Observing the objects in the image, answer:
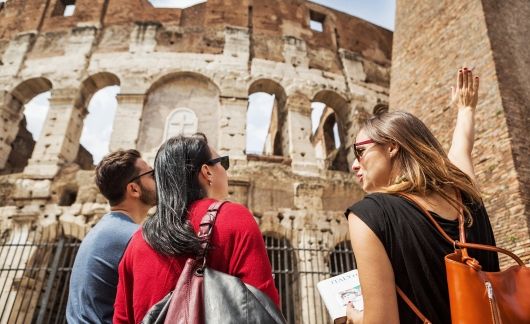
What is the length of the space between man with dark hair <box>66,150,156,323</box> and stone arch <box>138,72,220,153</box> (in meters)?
7.87

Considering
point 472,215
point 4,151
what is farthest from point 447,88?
point 4,151

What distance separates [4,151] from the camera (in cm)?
1043

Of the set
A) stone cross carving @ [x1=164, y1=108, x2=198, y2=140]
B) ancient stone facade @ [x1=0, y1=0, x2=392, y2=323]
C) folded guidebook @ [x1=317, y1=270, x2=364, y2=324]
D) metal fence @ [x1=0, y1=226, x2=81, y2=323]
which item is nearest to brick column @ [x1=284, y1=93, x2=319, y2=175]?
ancient stone facade @ [x1=0, y1=0, x2=392, y2=323]

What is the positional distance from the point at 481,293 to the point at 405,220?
30cm

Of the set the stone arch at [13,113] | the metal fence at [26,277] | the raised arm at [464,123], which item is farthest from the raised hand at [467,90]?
the stone arch at [13,113]

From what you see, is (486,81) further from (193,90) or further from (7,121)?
(7,121)

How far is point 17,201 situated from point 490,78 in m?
10.9

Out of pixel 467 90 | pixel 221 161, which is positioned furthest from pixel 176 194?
pixel 467 90

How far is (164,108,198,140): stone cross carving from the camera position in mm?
10494

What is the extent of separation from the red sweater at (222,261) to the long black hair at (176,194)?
5cm

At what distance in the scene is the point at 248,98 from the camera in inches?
428

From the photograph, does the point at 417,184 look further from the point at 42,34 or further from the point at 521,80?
the point at 42,34

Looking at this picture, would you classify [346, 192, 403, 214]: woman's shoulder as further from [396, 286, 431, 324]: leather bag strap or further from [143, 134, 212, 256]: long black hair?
[143, 134, 212, 256]: long black hair

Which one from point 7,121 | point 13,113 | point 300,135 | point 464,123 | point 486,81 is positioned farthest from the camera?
point 13,113
